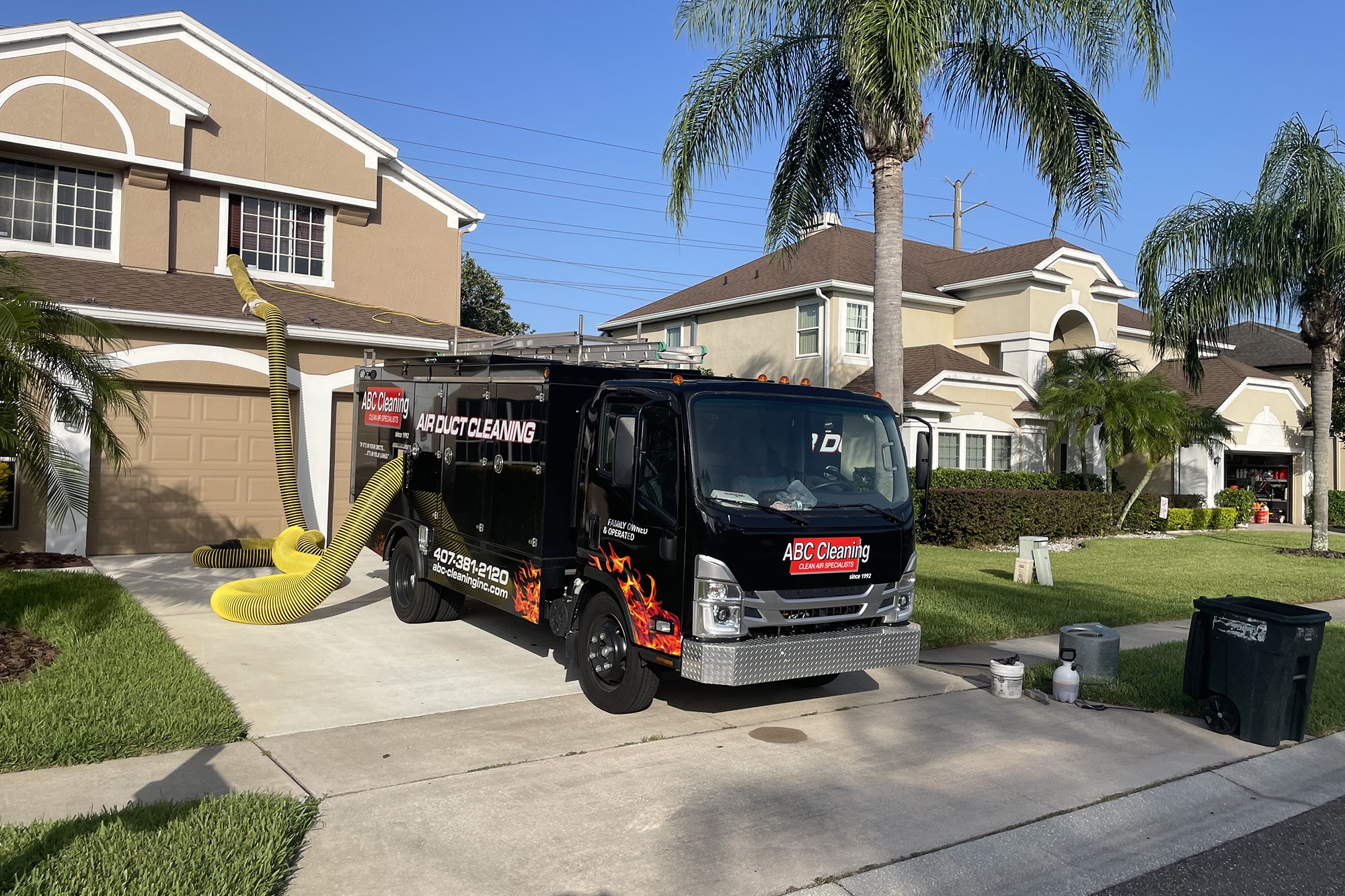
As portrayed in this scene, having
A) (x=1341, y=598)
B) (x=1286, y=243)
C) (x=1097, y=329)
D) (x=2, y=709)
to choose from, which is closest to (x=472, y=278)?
(x=1097, y=329)

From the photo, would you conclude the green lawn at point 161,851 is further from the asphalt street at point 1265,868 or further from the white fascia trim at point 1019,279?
the white fascia trim at point 1019,279

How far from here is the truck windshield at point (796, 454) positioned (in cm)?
693

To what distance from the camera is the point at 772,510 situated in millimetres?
6891

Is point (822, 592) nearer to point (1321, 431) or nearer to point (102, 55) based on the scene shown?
point (102, 55)

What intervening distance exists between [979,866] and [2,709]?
19.9 feet

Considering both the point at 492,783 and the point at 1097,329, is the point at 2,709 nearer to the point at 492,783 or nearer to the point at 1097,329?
the point at 492,783

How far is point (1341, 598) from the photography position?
14922mm

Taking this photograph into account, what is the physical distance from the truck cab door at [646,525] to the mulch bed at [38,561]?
8.38m

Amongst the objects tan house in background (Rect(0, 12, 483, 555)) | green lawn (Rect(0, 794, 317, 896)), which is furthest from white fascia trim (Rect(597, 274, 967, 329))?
green lawn (Rect(0, 794, 317, 896))

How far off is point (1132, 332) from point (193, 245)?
2798 centimetres

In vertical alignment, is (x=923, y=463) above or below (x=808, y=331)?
below

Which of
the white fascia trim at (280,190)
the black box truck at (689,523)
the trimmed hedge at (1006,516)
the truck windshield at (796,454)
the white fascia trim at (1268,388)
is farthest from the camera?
the white fascia trim at (1268,388)

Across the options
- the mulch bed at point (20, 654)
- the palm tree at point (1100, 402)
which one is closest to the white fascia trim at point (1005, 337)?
the palm tree at point (1100, 402)

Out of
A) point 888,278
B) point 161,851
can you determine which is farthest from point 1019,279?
point 161,851
